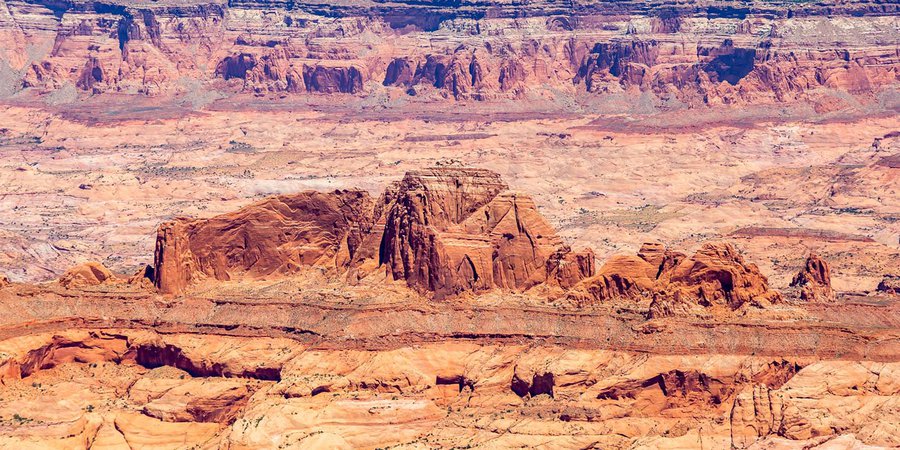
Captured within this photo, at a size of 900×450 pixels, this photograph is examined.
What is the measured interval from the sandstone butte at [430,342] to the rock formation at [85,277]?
0.20 metres

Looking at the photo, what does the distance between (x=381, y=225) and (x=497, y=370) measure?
1908 centimetres

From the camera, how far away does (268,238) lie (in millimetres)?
114500

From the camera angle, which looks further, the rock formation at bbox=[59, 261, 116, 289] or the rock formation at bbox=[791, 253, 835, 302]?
the rock formation at bbox=[791, 253, 835, 302]

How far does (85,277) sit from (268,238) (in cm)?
1137

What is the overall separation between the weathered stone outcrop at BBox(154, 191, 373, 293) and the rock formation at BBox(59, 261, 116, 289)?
3.52m

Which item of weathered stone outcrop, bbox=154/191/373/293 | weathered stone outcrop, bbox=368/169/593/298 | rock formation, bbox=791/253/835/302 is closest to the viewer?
weathered stone outcrop, bbox=368/169/593/298

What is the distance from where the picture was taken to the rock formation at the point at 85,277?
361ft

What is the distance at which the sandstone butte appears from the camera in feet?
288

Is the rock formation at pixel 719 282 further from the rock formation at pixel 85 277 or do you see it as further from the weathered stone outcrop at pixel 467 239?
the rock formation at pixel 85 277

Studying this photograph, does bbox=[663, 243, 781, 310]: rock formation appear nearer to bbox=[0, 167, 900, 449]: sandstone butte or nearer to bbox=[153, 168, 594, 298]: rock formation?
bbox=[0, 167, 900, 449]: sandstone butte

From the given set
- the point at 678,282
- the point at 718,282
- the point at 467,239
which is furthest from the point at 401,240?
the point at 718,282

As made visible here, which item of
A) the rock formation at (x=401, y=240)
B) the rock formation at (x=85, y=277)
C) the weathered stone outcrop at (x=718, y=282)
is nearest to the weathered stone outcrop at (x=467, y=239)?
the rock formation at (x=401, y=240)

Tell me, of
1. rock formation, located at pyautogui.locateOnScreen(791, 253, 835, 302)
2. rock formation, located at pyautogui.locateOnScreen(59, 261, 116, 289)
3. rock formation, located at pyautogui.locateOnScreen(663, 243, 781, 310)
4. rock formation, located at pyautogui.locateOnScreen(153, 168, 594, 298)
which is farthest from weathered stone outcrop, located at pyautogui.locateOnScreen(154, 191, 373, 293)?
rock formation, located at pyautogui.locateOnScreen(791, 253, 835, 302)

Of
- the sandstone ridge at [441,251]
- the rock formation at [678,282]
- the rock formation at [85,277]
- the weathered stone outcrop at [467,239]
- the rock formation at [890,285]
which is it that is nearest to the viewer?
the rock formation at [678,282]
